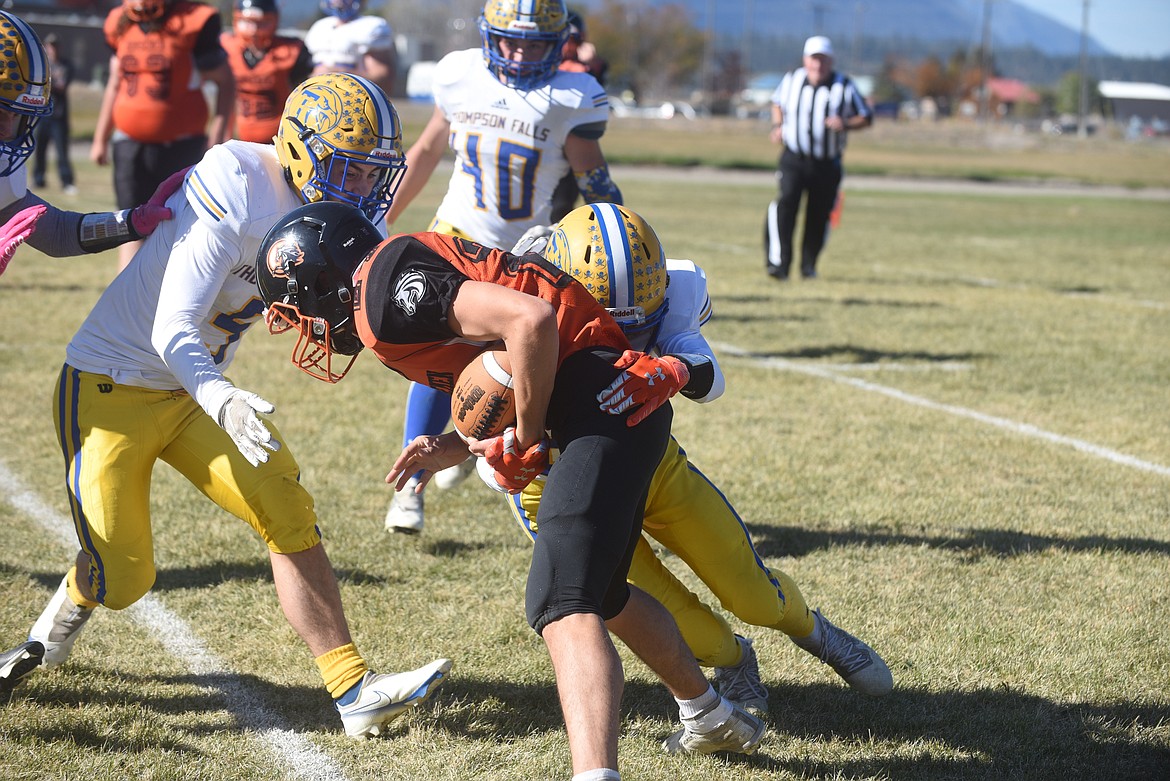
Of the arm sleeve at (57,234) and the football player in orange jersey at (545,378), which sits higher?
the arm sleeve at (57,234)

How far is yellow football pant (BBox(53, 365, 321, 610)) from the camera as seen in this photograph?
9.93ft

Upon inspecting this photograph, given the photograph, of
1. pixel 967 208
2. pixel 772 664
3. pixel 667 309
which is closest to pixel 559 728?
pixel 772 664

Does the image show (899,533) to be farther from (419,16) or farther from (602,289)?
(419,16)

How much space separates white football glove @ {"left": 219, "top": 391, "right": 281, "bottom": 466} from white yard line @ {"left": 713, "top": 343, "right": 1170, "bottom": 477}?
433cm

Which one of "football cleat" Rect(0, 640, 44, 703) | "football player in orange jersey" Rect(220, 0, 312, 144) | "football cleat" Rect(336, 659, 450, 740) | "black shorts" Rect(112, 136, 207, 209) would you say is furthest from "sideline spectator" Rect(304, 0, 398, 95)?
"football cleat" Rect(336, 659, 450, 740)

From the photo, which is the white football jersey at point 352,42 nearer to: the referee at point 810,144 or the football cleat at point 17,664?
the referee at point 810,144

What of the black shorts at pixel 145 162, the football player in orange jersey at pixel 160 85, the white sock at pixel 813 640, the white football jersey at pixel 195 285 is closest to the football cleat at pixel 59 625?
the white football jersey at pixel 195 285

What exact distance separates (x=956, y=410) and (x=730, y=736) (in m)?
4.05

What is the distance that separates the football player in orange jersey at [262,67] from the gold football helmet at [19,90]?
4356 millimetres

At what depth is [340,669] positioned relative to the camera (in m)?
3.04

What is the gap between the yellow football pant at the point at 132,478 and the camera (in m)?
3.03

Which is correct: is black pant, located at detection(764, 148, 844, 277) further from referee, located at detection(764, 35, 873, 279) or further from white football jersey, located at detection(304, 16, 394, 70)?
white football jersey, located at detection(304, 16, 394, 70)

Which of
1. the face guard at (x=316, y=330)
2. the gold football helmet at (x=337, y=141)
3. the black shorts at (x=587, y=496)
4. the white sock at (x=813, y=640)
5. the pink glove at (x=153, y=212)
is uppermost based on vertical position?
the gold football helmet at (x=337, y=141)

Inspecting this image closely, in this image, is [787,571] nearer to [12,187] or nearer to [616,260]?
[616,260]
